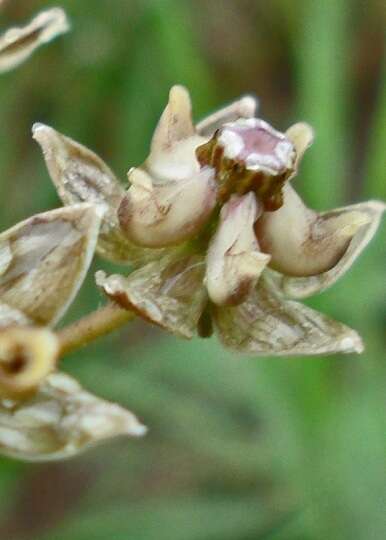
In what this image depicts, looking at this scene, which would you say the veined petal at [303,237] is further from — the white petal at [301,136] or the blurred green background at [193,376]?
the blurred green background at [193,376]

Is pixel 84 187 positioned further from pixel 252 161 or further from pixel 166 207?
pixel 252 161

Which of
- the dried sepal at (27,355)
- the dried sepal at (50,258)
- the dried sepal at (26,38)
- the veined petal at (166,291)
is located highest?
the dried sepal at (26,38)

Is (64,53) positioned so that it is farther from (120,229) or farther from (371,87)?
(120,229)

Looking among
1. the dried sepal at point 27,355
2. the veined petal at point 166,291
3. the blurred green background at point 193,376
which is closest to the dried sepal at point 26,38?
the veined petal at point 166,291

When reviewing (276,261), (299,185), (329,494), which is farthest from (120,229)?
(299,185)

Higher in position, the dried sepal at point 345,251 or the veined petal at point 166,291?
the veined petal at point 166,291

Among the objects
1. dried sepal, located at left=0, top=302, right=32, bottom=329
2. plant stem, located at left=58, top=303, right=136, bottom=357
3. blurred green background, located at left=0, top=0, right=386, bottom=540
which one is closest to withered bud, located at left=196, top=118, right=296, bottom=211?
plant stem, located at left=58, top=303, right=136, bottom=357

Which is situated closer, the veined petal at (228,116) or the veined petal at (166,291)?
the veined petal at (166,291)

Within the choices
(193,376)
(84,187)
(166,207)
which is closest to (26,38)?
(84,187)
